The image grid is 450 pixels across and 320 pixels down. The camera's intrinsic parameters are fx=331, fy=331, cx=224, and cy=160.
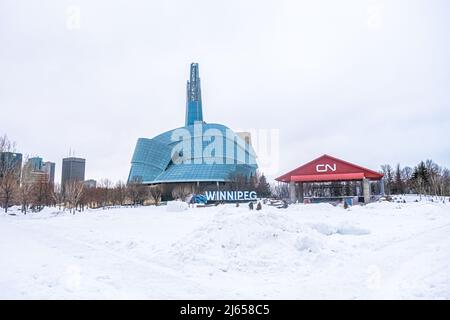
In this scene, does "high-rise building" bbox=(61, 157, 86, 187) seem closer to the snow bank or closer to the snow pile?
the snow pile

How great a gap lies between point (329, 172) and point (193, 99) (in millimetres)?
71932

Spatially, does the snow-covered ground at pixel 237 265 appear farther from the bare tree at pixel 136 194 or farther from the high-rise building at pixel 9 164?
the bare tree at pixel 136 194

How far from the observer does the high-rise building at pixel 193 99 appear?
101 metres

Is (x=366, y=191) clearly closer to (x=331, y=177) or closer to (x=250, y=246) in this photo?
(x=331, y=177)

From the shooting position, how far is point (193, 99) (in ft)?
335

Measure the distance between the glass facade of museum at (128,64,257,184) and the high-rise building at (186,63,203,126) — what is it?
4.21 metres

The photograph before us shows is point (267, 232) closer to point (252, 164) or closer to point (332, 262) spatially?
point (332, 262)

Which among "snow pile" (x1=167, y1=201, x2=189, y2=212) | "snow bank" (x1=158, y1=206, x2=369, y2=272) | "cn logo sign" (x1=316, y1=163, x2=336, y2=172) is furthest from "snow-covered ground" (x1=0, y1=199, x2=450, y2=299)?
"cn logo sign" (x1=316, y1=163, x2=336, y2=172)

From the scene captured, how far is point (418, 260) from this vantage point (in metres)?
7.46

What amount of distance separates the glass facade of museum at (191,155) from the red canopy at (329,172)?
138ft

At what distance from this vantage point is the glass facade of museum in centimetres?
8150
